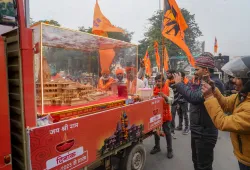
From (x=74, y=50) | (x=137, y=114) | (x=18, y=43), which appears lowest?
(x=137, y=114)

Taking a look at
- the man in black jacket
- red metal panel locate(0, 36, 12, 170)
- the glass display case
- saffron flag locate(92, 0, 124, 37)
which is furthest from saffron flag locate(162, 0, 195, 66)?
red metal panel locate(0, 36, 12, 170)

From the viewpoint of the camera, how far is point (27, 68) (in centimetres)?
155

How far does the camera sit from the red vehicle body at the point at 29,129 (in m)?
1.44

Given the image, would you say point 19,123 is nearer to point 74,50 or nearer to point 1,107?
point 1,107

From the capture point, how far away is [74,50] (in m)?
3.61

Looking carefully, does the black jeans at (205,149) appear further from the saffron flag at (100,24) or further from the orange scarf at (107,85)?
the saffron flag at (100,24)

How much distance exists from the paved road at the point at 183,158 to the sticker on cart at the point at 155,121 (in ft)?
2.84

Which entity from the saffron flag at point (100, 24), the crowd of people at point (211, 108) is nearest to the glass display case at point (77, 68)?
the crowd of people at point (211, 108)

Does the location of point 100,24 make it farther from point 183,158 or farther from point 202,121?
point 183,158

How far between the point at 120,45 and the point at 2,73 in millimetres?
2510

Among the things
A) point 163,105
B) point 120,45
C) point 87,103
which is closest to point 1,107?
point 87,103

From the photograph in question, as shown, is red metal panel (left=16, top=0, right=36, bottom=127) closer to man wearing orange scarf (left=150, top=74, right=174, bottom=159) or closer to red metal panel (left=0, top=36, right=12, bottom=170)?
red metal panel (left=0, top=36, right=12, bottom=170)

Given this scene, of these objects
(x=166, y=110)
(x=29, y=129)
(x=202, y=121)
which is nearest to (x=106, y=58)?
(x=166, y=110)

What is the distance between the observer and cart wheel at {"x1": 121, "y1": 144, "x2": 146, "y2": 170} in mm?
3086
